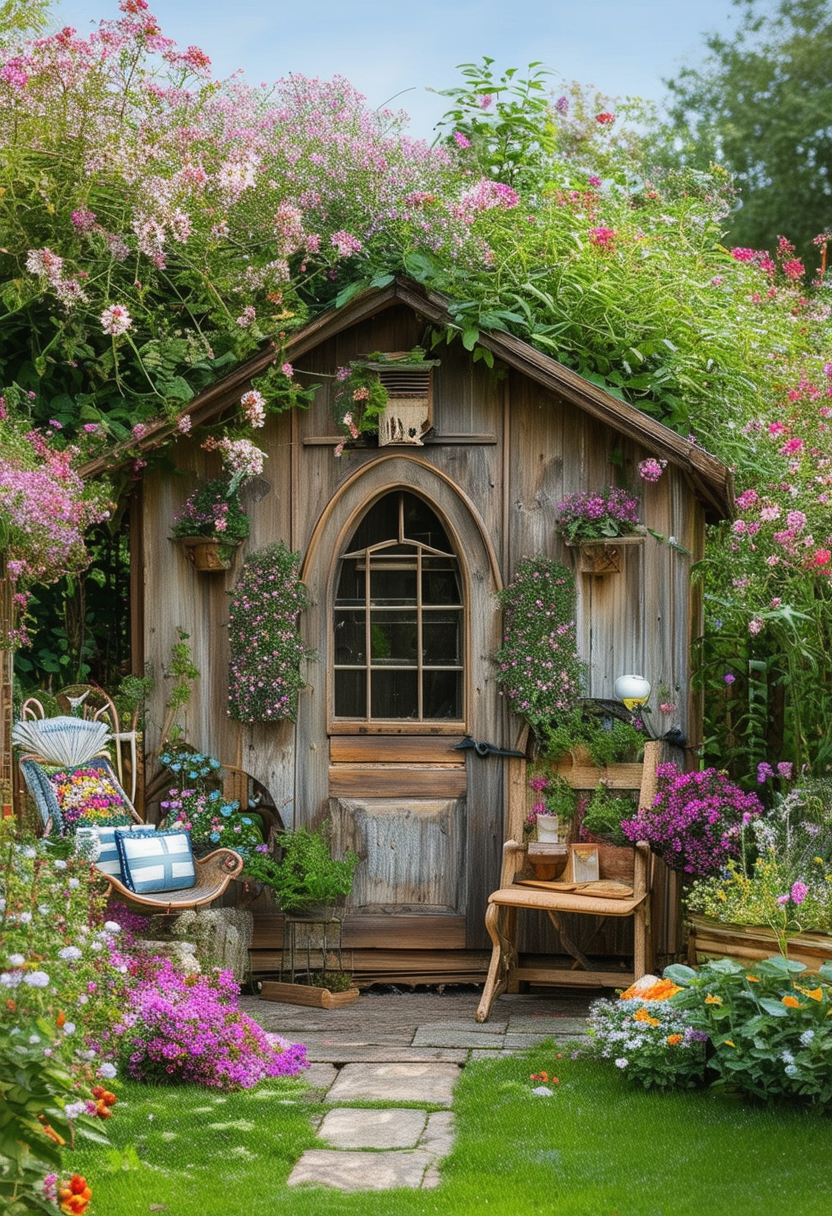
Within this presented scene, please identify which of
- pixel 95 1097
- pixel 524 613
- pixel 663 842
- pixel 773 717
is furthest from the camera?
pixel 773 717

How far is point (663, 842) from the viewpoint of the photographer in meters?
6.61

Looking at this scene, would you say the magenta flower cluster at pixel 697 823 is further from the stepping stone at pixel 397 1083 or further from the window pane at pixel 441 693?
the stepping stone at pixel 397 1083

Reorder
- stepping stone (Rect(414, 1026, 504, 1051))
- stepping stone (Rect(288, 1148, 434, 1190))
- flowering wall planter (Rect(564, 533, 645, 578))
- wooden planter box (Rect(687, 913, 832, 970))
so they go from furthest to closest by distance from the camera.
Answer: flowering wall planter (Rect(564, 533, 645, 578)) → stepping stone (Rect(414, 1026, 504, 1051)) → wooden planter box (Rect(687, 913, 832, 970)) → stepping stone (Rect(288, 1148, 434, 1190))

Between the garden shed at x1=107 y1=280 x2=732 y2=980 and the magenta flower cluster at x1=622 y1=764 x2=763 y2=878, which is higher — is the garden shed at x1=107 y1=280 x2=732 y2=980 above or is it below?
above

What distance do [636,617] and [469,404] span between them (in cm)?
157

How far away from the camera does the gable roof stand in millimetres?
7094

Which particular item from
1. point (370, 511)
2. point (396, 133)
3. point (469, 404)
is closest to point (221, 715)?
point (370, 511)

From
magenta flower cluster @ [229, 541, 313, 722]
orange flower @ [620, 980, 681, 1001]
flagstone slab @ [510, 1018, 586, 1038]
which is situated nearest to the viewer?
orange flower @ [620, 980, 681, 1001]

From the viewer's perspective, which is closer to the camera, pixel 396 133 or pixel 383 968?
pixel 383 968

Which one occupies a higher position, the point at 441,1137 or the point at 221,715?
the point at 221,715

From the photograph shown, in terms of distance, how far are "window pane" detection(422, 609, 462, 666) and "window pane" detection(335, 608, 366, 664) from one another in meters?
0.37

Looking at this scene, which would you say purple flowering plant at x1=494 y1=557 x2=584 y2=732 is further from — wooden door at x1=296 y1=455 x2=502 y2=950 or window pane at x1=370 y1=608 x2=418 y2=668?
window pane at x1=370 y1=608 x2=418 y2=668

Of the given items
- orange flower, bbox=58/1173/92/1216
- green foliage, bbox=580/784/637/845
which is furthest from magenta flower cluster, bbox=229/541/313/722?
orange flower, bbox=58/1173/92/1216

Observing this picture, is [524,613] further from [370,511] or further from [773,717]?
[773,717]
